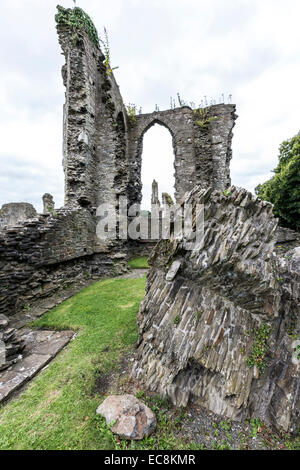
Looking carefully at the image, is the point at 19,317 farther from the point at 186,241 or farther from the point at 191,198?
the point at 191,198

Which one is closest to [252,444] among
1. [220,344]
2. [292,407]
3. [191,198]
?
[292,407]

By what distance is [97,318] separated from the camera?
14.8 ft

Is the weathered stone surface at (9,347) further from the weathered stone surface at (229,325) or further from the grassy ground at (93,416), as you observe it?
the weathered stone surface at (229,325)

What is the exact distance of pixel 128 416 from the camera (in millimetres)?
2184

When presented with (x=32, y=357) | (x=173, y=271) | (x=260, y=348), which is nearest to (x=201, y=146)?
(x=173, y=271)

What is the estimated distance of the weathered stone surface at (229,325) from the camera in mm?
2598

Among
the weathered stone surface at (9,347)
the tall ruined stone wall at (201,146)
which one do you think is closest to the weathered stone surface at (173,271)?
the weathered stone surface at (9,347)

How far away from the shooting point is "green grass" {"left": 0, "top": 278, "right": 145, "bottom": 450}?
2043 mm

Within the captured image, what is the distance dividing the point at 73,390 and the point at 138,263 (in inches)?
296

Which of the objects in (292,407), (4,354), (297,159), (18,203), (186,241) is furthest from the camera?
(297,159)

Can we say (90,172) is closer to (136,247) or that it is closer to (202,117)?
(136,247)

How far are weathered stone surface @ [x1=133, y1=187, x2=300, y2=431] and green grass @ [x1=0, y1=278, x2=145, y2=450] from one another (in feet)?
2.42

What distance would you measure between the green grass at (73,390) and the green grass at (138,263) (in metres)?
4.61
